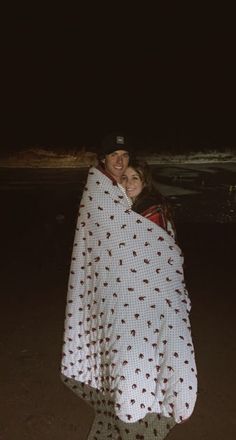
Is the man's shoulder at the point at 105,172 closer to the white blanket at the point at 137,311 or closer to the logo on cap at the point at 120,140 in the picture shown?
the white blanket at the point at 137,311

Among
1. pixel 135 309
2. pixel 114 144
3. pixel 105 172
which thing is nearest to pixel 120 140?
pixel 114 144

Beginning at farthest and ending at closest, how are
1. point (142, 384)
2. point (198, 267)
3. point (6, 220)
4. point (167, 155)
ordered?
1. point (167, 155)
2. point (6, 220)
3. point (198, 267)
4. point (142, 384)

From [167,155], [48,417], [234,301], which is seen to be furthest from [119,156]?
[167,155]

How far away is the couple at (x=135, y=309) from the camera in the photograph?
2893mm

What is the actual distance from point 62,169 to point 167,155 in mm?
10683

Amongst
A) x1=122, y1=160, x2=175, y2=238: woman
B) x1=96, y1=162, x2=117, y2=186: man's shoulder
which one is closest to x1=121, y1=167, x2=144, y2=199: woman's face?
x1=122, y1=160, x2=175, y2=238: woman

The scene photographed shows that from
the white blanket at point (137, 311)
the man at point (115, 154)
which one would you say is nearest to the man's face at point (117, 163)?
the man at point (115, 154)

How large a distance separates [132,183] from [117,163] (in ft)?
0.46

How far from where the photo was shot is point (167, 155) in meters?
33.1

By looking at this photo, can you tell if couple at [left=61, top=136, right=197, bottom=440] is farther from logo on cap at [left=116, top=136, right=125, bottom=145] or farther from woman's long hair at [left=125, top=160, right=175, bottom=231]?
logo on cap at [left=116, top=136, right=125, bottom=145]

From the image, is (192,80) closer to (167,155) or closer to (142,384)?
(167,155)

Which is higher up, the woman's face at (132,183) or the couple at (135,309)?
the woman's face at (132,183)

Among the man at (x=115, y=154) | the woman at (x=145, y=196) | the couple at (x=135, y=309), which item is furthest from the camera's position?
the man at (x=115, y=154)

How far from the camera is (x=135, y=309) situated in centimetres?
289
